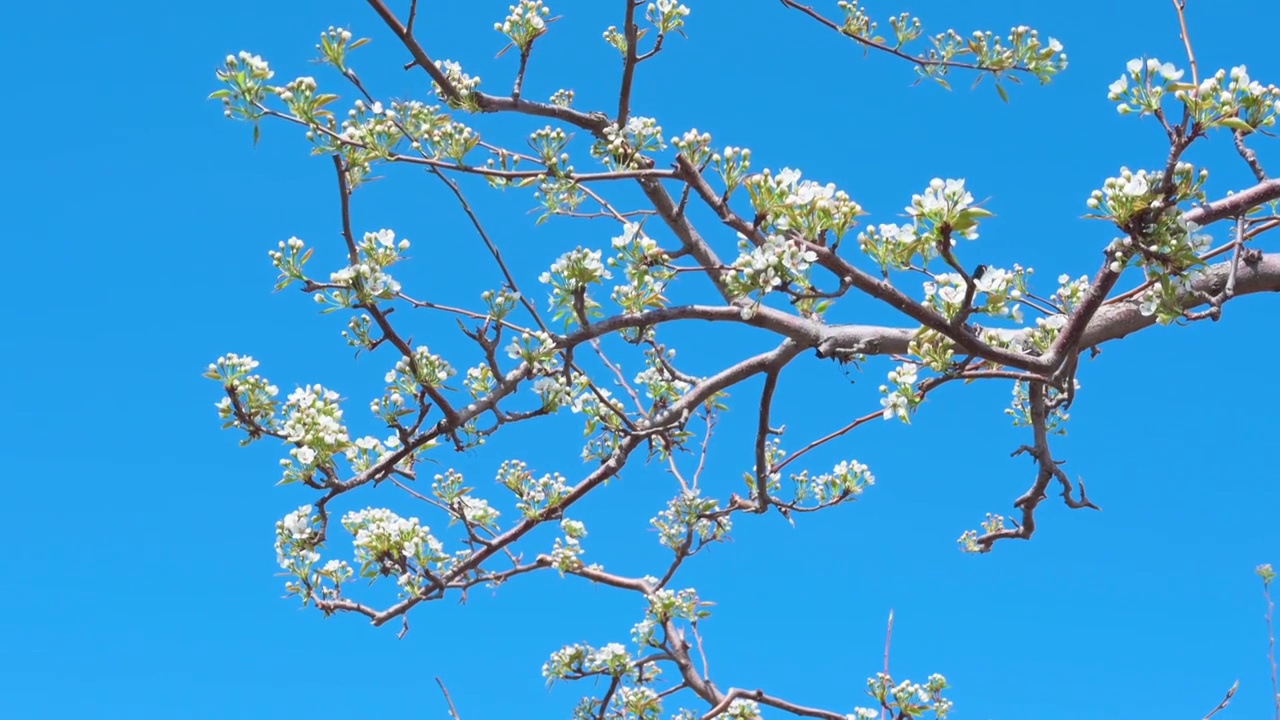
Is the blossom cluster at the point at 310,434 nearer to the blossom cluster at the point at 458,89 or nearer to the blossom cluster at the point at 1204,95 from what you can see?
the blossom cluster at the point at 458,89

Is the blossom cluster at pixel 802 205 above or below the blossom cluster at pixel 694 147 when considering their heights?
below

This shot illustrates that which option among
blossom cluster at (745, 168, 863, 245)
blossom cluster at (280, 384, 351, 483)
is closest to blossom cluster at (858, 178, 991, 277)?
blossom cluster at (745, 168, 863, 245)

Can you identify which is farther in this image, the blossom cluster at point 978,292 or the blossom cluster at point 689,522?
the blossom cluster at point 689,522

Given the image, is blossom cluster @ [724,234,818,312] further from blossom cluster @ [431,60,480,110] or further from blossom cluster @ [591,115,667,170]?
blossom cluster @ [431,60,480,110]

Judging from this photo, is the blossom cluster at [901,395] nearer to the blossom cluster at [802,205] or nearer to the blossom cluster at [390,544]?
the blossom cluster at [802,205]

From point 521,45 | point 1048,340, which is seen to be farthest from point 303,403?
point 1048,340

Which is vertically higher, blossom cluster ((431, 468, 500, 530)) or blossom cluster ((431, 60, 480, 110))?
blossom cluster ((431, 60, 480, 110))

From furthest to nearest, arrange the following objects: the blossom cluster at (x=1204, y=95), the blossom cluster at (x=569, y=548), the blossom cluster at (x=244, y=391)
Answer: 1. the blossom cluster at (x=569, y=548)
2. the blossom cluster at (x=244, y=391)
3. the blossom cluster at (x=1204, y=95)

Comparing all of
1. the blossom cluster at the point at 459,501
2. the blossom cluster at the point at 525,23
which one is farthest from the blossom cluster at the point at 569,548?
the blossom cluster at the point at 525,23

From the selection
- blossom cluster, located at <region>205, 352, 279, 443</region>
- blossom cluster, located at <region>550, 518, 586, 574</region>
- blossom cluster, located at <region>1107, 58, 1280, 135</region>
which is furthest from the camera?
blossom cluster, located at <region>550, 518, 586, 574</region>

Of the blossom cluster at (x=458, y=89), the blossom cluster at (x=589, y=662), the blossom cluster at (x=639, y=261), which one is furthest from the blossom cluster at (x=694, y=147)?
the blossom cluster at (x=589, y=662)

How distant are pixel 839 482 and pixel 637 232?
2301 millimetres

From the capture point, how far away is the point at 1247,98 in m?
2.47

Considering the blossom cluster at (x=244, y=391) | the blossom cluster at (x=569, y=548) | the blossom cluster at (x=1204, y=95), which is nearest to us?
the blossom cluster at (x=1204, y=95)
